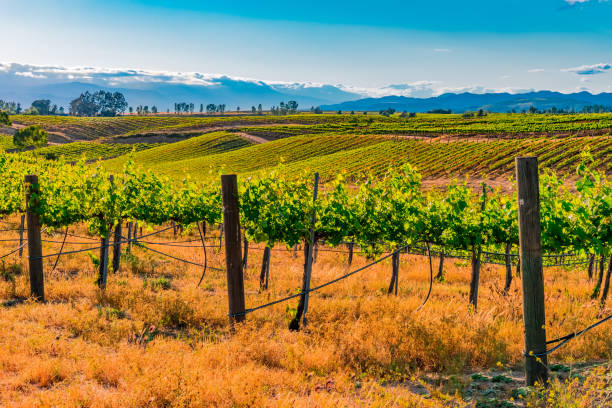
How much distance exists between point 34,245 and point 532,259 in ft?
29.7

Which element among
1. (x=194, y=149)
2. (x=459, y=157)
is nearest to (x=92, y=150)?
(x=194, y=149)

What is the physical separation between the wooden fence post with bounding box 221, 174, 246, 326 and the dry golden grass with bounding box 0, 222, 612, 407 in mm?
360

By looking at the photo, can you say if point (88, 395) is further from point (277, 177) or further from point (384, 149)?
point (384, 149)

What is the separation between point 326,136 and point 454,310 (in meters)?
87.9

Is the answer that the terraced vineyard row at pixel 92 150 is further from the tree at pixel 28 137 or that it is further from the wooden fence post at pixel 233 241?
the wooden fence post at pixel 233 241

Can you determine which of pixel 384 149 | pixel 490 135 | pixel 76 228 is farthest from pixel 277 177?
pixel 490 135

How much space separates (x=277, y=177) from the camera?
8.79 metres

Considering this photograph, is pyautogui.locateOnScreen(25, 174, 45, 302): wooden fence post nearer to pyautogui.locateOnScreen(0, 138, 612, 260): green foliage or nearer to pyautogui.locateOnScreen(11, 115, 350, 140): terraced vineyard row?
pyautogui.locateOnScreen(0, 138, 612, 260): green foliage

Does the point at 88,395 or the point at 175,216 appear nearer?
the point at 88,395

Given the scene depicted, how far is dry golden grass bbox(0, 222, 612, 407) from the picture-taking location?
4427 mm

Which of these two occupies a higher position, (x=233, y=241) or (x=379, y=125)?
(x=379, y=125)

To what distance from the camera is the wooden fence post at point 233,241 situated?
6340 mm

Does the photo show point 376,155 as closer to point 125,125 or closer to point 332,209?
point 332,209

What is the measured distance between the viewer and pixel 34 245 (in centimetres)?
847
